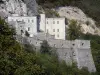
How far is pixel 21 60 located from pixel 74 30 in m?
19.7

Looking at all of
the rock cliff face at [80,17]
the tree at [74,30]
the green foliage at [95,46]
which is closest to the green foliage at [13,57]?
the green foliage at [95,46]

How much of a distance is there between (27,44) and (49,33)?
6.69 m

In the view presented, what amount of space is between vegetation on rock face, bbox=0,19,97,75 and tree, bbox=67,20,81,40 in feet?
33.6

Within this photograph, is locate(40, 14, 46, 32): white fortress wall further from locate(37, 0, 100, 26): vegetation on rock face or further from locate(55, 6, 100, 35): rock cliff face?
locate(55, 6, 100, 35): rock cliff face

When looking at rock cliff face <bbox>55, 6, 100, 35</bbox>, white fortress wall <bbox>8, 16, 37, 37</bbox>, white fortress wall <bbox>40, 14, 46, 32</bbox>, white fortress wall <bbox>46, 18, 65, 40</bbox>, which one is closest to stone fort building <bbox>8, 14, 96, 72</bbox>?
white fortress wall <bbox>8, 16, 37, 37</bbox>

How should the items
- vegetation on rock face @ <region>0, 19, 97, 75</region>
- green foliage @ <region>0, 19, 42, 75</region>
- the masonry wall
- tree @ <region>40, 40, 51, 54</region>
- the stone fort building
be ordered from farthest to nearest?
1. the masonry wall
2. the stone fort building
3. tree @ <region>40, 40, 51, 54</region>
4. vegetation on rock face @ <region>0, 19, 97, 75</region>
5. green foliage @ <region>0, 19, 42, 75</region>

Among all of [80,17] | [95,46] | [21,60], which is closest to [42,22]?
[95,46]

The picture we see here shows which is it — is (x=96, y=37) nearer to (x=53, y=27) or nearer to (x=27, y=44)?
(x=53, y=27)

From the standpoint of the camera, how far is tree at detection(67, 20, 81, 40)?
220 ft

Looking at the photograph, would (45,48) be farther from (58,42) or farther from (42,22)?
(42,22)

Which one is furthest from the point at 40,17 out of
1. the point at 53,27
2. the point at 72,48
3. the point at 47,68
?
the point at 47,68

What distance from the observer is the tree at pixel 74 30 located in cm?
6706

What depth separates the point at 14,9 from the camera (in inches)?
2566

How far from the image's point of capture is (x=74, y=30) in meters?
69.1
